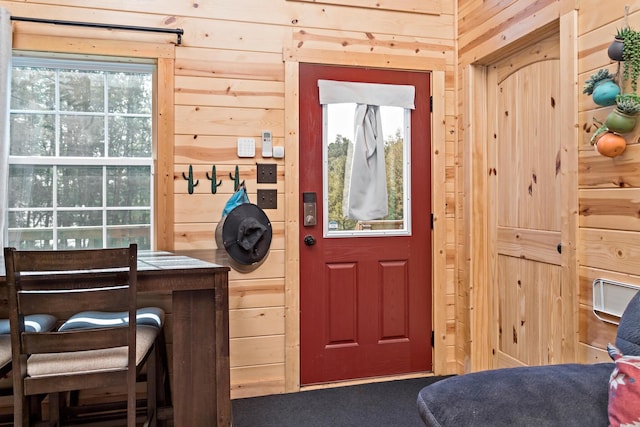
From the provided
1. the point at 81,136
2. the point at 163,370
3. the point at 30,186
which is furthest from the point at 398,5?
the point at 163,370

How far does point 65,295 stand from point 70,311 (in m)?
0.06

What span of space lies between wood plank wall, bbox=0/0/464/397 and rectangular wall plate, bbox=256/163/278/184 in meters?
0.03

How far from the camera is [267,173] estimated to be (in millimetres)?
2811

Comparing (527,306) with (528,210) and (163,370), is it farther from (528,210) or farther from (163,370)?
(163,370)

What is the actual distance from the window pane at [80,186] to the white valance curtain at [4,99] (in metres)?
0.28

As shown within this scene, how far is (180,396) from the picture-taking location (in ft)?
6.05

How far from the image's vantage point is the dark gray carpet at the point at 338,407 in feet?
7.94

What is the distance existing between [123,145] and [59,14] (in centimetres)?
80

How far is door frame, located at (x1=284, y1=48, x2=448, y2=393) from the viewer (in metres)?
2.83

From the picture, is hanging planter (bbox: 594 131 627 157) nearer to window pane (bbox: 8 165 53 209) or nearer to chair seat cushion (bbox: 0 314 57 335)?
chair seat cushion (bbox: 0 314 57 335)

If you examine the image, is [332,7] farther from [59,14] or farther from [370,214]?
[59,14]

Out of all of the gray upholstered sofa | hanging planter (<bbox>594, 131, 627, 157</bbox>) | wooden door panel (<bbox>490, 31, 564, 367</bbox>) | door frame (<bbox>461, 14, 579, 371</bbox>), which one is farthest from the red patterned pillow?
door frame (<bbox>461, 14, 579, 371</bbox>)

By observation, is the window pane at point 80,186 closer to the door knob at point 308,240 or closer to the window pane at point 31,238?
the window pane at point 31,238

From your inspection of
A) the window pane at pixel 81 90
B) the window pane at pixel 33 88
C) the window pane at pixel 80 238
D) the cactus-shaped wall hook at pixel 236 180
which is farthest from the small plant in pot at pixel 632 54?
the window pane at pixel 33 88
